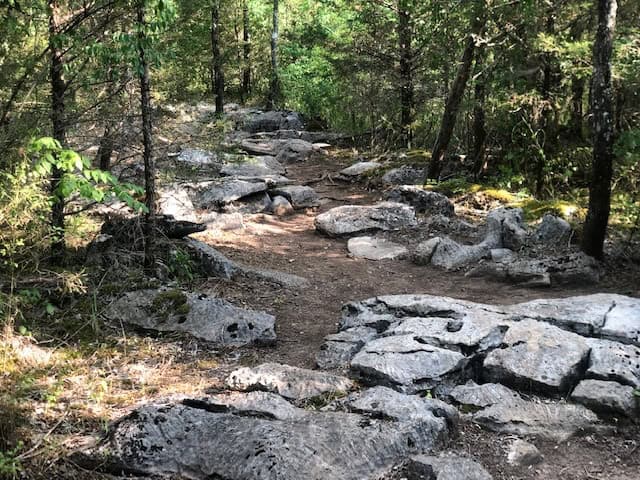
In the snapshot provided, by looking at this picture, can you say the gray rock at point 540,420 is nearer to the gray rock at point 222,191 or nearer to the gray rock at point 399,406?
the gray rock at point 399,406

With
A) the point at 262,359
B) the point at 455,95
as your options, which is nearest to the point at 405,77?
the point at 455,95

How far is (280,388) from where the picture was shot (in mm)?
4863

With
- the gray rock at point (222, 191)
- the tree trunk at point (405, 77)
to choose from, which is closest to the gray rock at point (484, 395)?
the gray rock at point (222, 191)

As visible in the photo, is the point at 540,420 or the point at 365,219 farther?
the point at 365,219

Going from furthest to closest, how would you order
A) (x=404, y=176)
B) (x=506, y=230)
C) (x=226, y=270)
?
(x=404, y=176) < (x=506, y=230) < (x=226, y=270)

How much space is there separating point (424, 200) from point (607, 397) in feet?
27.9

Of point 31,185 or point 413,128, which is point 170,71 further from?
point 413,128

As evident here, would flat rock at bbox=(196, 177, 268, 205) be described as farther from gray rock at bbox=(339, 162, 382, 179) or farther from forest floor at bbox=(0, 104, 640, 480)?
gray rock at bbox=(339, 162, 382, 179)

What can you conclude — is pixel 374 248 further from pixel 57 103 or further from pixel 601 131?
pixel 57 103

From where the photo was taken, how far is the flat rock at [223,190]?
13.1 meters

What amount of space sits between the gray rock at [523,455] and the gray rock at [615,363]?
→ 1174 millimetres

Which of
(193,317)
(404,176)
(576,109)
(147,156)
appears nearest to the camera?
(193,317)

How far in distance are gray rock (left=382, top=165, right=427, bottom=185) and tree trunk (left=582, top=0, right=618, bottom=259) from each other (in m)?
6.79

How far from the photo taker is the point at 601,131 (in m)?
8.57
